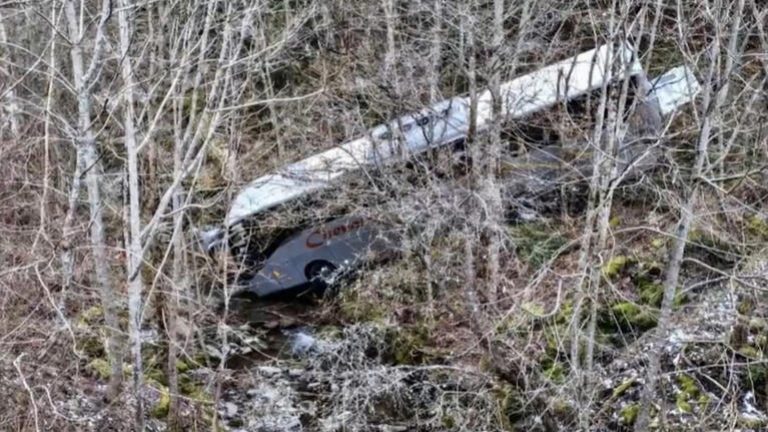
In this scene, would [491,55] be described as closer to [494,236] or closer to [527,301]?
[494,236]

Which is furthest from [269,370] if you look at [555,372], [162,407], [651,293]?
[651,293]

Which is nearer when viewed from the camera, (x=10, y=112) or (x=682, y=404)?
(x=682, y=404)

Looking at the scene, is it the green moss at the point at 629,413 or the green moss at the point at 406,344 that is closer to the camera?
the green moss at the point at 629,413

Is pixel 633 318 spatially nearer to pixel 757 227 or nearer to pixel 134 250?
pixel 757 227

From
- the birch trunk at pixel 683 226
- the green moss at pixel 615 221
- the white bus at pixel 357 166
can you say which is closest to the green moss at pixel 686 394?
the birch trunk at pixel 683 226

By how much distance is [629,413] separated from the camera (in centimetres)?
913

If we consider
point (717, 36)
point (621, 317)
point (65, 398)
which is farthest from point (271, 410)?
point (717, 36)

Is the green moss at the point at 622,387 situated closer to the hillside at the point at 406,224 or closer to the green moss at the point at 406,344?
the hillside at the point at 406,224

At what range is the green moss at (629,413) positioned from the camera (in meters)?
9.07

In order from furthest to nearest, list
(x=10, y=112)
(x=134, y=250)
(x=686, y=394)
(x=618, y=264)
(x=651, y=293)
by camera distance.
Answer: (x=618, y=264) < (x=651, y=293) < (x=10, y=112) < (x=686, y=394) < (x=134, y=250)

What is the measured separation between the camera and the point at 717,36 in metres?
6.48

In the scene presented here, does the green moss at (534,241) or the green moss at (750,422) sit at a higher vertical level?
the green moss at (534,241)

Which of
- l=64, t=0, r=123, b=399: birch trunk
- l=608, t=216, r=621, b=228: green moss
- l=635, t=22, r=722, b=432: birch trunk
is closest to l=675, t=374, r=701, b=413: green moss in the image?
l=635, t=22, r=722, b=432: birch trunk

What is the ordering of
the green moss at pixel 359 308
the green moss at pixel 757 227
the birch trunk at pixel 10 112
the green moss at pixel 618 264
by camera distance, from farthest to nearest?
the green moss at pixel 359 308 → the green moss at pixel 618 264 → the green moss at pixel 757 227 → the birch trunk at pixel 10 112
